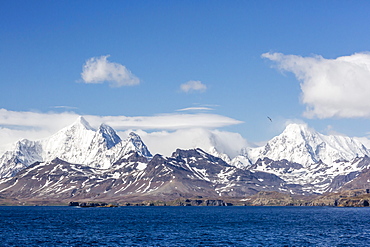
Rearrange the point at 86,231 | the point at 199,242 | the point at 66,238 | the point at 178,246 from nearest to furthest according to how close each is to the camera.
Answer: the point at 178,246 → the point at 199,242 → the point at 66,238 → the point at 86,231

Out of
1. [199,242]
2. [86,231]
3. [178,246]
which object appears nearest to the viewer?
[178,246]

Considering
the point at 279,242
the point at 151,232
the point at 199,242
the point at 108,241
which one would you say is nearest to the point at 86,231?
the point at 151,232

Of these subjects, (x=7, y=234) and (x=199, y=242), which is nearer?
(x=199, y=242)

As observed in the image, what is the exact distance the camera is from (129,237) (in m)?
154

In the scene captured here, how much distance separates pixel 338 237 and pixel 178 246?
5137 cm

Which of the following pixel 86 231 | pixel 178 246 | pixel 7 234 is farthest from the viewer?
pixel 86 231

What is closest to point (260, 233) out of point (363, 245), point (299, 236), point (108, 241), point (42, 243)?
point (299, 236)

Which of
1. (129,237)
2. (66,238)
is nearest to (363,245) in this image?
(129,237)

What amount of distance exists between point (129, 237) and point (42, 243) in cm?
2631

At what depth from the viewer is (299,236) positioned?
158m

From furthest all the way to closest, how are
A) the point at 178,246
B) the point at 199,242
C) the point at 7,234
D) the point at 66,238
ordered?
the point at 7,234 < the point at 66,238 < the point at 199,242 < the point at 178,246

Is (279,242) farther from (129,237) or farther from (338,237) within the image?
(129,237)

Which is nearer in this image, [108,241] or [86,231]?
[108,241]

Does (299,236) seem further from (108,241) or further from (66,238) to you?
(66,238)
